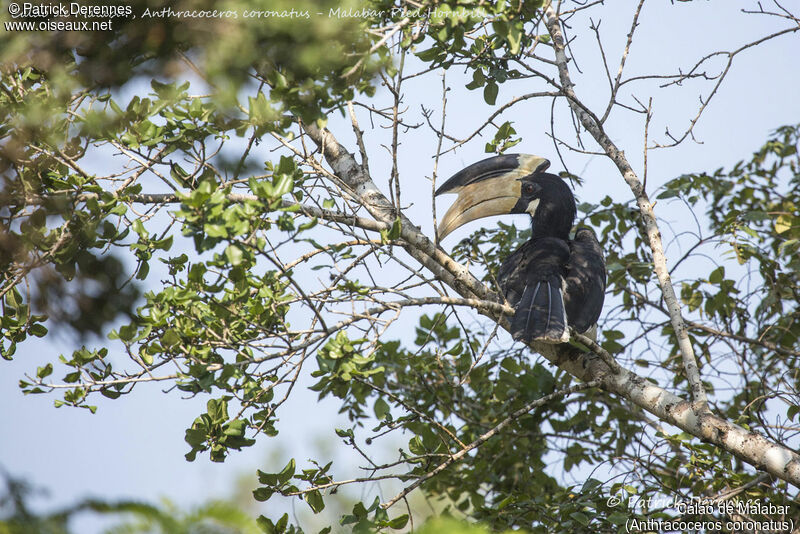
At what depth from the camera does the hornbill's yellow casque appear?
13.7 feet

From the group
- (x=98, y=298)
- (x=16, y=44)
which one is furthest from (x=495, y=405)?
(x=16, y=44)

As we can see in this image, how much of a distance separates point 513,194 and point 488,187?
235mm

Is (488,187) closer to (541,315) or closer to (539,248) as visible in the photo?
(539,248)

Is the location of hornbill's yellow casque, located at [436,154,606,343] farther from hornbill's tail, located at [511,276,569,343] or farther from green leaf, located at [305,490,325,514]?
green leaf, located at [305,490,325,514]

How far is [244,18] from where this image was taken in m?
2.80

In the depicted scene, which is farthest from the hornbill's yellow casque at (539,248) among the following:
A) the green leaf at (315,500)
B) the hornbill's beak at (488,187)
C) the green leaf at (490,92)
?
the green leaf at (315,500)

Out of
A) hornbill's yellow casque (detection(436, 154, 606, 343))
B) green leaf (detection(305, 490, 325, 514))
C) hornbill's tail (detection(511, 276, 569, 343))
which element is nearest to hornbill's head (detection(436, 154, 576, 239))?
hornbill's yellow casque (detection(436, 154, 606, 343))

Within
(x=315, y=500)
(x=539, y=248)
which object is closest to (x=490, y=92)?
(x=539, y=248)

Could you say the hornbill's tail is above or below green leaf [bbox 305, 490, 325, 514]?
above

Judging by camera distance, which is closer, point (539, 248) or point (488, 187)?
point (539, 248)

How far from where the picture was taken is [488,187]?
18.1 feet

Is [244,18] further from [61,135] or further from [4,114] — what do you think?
[4,114]

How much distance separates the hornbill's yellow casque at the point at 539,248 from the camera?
13.7 ft

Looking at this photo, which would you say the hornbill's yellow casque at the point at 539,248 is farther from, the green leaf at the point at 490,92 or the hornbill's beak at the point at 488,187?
the green leaf at the point at 490,92
